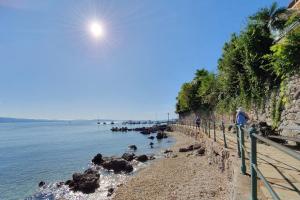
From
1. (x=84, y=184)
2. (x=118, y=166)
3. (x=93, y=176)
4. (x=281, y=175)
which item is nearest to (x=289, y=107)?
(x=281, y=175)

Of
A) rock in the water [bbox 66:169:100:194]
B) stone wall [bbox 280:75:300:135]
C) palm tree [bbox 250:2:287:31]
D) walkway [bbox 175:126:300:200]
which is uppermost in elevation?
palm tree [bbox 250:2:287:31]

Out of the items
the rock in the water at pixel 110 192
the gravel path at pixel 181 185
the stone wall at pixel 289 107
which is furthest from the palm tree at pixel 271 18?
the rock in the water at pixel 110 192

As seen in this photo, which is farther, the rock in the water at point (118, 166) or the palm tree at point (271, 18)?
the rock in the water at point (118, 166)

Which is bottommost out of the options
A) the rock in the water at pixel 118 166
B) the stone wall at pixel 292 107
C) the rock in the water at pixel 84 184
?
the rock in the water at pixel 84 184

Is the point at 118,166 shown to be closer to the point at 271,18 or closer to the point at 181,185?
the point at 181,185

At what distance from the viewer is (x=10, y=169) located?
93.5 ft

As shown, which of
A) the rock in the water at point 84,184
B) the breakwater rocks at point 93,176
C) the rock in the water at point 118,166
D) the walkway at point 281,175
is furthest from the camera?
the rock in the water at point 118,166

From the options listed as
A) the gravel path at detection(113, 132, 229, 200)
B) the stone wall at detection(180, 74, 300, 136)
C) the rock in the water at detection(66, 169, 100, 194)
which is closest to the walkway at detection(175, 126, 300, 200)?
the gravel path at detection(113, 132, 229, 200)

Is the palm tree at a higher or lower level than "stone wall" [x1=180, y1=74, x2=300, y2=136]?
higher

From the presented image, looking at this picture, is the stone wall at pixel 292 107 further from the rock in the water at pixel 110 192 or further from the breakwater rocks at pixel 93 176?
the breakwater rocks at pixel 93 176

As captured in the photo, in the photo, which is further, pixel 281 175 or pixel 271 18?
pixel 271 18

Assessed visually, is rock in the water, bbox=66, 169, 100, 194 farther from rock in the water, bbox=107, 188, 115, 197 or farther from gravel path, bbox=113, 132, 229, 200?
gravel path, bbox=113, 132, 229, 200

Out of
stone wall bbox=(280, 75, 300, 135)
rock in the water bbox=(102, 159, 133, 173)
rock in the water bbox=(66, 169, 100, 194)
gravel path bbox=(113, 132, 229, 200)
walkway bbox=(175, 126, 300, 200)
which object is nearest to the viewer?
walkway bbox=(175, 126, 300, 200)

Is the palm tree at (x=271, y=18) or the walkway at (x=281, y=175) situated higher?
the palm tree at (x=271, y=18)
